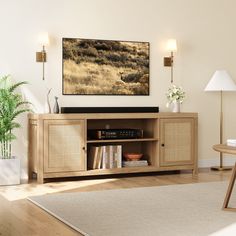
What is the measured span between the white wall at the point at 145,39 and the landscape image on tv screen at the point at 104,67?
0.08 metres

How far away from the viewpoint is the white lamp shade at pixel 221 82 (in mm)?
6754

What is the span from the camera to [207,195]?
491cm

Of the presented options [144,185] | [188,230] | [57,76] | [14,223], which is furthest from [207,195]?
[57,76]

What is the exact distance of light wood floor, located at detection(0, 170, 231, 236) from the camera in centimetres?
366

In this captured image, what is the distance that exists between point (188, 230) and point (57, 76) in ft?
10.3

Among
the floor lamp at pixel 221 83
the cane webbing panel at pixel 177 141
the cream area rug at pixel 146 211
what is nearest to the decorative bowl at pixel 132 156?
the cane webbing panel at pixel 177 141

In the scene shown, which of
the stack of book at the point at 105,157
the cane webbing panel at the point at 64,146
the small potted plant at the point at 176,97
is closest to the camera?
the cane webbing panel at the point at 64,146

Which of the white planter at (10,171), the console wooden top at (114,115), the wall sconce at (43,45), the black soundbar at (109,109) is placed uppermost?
the wall sconce at (43,45)

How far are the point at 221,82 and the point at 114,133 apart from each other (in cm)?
166

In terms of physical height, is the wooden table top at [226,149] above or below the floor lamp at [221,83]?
below

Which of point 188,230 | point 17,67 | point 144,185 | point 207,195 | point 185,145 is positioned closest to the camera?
point 188,230

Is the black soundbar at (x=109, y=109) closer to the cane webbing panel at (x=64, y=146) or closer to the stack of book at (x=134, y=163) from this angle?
the cane webbing panel at (x=64, y=146)

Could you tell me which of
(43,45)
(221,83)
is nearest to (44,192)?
(43,45)

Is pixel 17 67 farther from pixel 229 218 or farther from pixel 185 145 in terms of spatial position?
pixel 229 218
